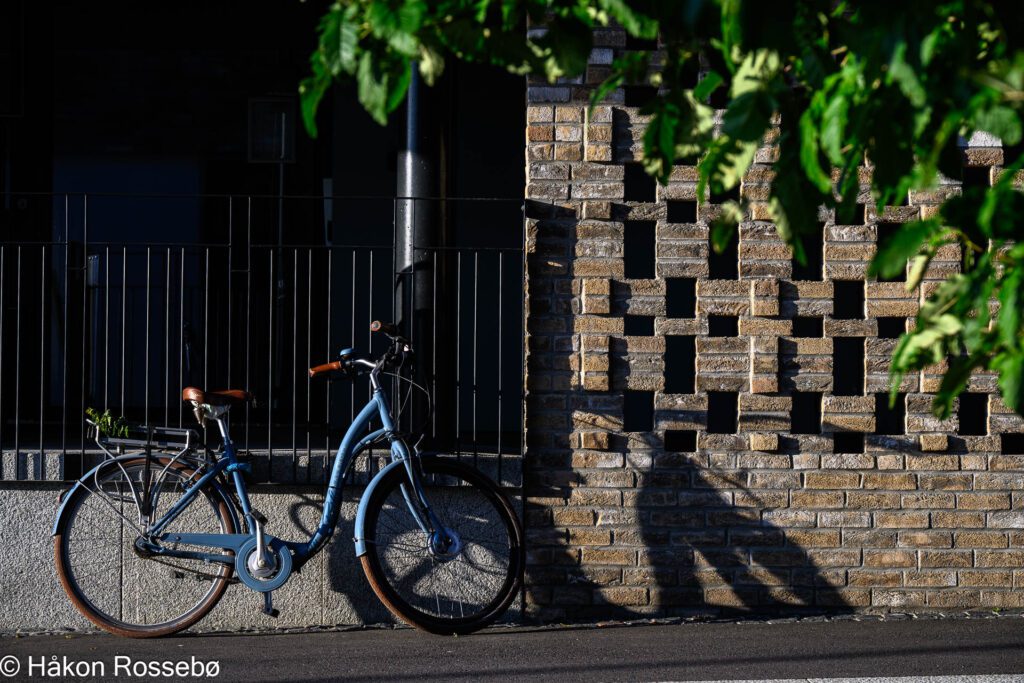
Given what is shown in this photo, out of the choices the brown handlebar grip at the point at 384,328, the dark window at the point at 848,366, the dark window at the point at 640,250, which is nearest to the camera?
the brown handlebar grip at the point at 384,328

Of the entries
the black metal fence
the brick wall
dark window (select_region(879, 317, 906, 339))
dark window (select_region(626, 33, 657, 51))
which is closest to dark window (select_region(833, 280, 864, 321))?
dark window (select_region(879, 317, 906, 339))

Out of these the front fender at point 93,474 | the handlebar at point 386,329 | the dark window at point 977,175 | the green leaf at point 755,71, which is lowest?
the front fender at point 93,474

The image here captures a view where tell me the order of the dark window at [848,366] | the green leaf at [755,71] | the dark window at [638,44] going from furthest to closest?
the dark window at [848,366], the dark window at [638,44], the green leaf at [755,71]

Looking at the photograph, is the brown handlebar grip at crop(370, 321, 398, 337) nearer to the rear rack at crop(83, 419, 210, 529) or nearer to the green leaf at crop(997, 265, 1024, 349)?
the rear rack at crop(83, 419, 210, 529)

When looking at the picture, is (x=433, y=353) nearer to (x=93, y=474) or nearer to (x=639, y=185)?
(x=93, y=474)

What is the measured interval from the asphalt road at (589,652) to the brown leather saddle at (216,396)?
3.47 ft

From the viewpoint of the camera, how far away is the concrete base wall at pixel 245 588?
5.23 metres

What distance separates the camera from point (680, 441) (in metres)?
5.44

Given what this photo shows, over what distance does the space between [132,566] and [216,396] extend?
0.93 metres

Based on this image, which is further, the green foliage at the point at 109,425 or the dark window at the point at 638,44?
the dark window at the point at 638,44

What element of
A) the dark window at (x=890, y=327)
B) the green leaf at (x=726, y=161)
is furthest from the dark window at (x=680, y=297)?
the green leaf at (x=726, y=161)

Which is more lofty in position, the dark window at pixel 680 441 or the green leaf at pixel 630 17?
the green leaf at pixel 630 17

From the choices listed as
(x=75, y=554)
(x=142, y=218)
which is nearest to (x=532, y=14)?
(x=75, y=554)

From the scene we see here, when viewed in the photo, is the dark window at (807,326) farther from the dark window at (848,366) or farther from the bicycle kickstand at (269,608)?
the bicycle kickstand at (269,608)
